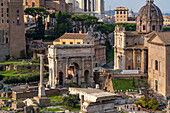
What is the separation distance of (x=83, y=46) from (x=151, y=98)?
668 inches

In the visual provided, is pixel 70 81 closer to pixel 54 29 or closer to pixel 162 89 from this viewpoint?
pixel 162 89

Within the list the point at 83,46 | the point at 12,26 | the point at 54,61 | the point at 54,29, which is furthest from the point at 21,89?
the point at 54,29

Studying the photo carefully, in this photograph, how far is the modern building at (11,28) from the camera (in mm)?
84250

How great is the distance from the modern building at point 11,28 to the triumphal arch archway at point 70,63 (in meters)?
20.2

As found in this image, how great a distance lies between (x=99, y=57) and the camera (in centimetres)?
8519

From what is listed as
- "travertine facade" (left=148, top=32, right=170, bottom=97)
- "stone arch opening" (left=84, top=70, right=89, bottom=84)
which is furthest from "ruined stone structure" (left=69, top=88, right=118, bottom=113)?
"stone arch opening" (left=84, top=70, right=89, bottom=84)

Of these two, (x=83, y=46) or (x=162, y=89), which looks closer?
(x=162, y=89)

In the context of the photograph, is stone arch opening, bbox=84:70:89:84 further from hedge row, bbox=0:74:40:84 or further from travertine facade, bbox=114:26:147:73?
travertine facade, bbox=114:26:147:73

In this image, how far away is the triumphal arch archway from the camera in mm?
64875

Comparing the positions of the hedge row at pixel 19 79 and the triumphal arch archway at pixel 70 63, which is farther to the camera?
the hedge row at pixel 19 79

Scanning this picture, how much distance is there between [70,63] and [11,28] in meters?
23.4

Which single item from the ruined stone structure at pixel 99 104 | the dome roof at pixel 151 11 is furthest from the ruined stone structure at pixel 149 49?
the ruined stone structure at pixel 99 104

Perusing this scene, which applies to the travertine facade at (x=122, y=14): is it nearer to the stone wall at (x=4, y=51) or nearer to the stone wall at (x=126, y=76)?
the stone wall at (x=4, y=51)

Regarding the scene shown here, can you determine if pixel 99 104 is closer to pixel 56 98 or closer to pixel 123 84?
pixel 56 98
